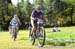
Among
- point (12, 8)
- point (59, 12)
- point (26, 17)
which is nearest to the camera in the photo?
point (26, 17)

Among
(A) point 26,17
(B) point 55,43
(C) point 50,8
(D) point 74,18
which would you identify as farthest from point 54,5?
(B) point 55,43

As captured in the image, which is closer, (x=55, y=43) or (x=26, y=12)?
(x=55, y=43)

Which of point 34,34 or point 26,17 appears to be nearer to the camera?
point 34,34

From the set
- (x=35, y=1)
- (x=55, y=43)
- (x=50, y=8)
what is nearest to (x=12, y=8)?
(x=35, y=1)

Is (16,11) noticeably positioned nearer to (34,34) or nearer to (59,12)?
(59,12)

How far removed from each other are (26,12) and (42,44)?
40.2 m

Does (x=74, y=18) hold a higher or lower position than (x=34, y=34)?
lower

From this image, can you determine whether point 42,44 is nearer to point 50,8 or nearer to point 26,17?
point 26,17

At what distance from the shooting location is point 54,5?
60.7 m

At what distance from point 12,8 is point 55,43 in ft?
129

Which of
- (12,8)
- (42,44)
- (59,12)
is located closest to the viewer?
(42,44)

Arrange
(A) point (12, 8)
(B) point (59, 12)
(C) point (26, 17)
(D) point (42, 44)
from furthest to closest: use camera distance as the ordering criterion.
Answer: (B) point (59, 12)
(A) point (12, 8)
(C) point (26, 17)
(D) point (42, 44)

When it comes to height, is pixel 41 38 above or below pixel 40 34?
below

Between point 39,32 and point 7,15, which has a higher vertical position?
point 39,32
